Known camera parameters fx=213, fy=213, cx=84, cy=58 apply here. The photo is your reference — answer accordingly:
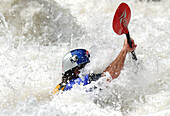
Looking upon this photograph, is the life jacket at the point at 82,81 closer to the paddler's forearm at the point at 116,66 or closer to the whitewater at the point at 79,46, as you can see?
the whitewater at the point at 79,46

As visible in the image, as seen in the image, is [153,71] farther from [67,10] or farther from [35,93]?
[67,10]

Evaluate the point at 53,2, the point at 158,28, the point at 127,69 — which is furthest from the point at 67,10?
the point at 127,69

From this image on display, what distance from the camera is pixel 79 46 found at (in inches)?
176

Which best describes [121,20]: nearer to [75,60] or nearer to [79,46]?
[75,60]

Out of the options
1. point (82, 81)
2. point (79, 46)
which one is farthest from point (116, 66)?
point (79, 46)

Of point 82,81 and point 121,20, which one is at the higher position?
point 121,20

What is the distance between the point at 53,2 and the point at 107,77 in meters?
3.37

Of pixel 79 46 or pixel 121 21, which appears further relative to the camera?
pixel 79 46

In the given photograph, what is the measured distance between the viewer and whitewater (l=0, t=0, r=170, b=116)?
7.75ft

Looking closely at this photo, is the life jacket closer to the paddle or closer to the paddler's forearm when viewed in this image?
the paddler's forearm

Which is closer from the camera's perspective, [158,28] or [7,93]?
[7,93]

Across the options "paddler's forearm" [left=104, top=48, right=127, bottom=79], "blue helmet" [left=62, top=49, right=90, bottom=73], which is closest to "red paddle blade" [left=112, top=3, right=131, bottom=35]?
"paddler's forearm" [left=104, top=48, right=127, bottom=79]

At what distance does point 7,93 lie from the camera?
10.1 ft

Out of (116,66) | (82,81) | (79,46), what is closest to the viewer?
(82,81)
